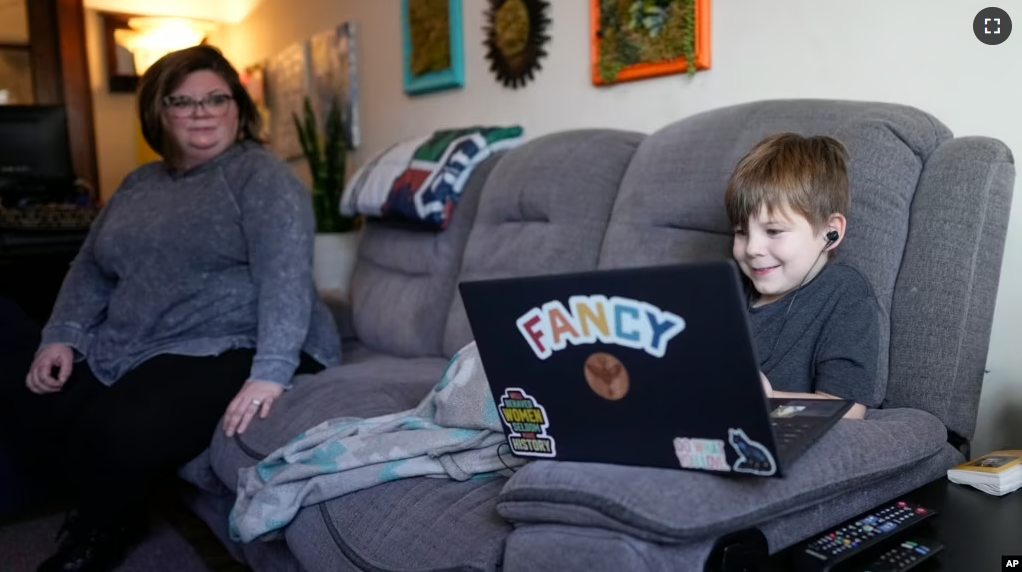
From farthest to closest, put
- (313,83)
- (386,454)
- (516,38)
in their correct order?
1. (313,83)
2. (516,38)
3. (386,454)

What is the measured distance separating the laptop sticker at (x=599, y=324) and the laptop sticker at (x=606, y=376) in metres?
0.02

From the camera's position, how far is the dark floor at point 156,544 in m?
2.08

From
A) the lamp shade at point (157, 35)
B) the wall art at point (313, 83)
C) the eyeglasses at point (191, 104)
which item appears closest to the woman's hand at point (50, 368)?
the eyeglasses at point (191, 104)

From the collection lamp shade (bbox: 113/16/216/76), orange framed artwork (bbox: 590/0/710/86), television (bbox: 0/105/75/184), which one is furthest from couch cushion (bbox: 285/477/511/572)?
lamp shade (bbox: 113/16/216/76)

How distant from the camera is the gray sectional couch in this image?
0.93 m

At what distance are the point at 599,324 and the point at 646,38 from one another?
1419mm

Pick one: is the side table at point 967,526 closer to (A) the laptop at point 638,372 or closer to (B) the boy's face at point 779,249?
(A) the laptop at point 638,372

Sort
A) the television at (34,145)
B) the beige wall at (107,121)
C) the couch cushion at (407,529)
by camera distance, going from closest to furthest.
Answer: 1. the couch cushion at (407,529)
2. the television at (34,145)
3. the beige wall at (107,121)

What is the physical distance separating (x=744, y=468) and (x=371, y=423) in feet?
2.45

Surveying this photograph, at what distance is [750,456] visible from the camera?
877 mm

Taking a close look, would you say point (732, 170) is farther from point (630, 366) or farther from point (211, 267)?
point (211, 267)

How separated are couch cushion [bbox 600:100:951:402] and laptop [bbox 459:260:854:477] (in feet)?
1.32

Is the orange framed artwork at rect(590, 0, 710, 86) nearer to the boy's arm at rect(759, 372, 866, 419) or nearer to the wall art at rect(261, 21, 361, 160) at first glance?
the boy's arm at rect(759, 372, 866, 419)

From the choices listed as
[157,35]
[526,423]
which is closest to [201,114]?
[526,423]
